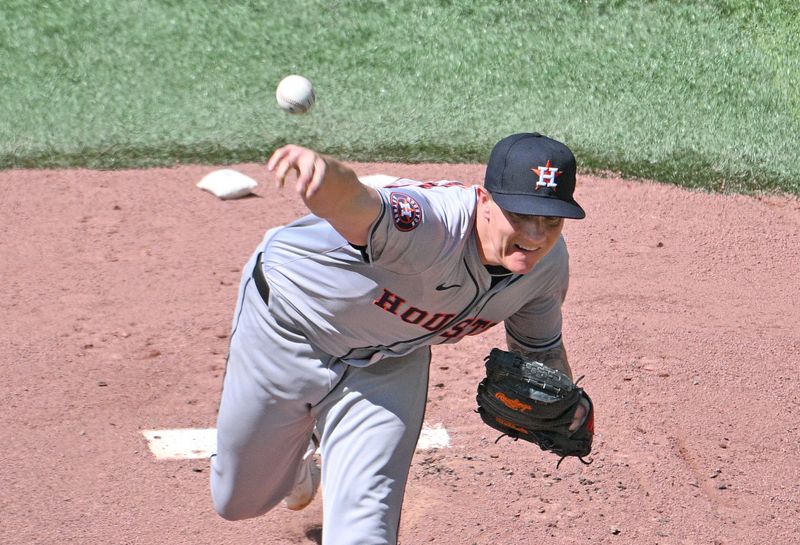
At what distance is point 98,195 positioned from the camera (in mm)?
6875

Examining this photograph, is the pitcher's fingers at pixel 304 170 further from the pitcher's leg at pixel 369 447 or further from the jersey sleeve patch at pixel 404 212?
the pitcher's leg at pixel 369 447

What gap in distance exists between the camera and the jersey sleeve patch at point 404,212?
2938 mm

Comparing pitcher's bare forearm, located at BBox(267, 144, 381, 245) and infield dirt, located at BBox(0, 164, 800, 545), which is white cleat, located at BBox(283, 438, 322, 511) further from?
pitcher's bare forearm, located at BBox(267, 144, 381, 245)

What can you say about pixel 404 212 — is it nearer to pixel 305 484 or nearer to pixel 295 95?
pixel 295 95

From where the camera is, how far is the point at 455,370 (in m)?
5.45

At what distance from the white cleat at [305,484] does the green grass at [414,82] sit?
3671 mm

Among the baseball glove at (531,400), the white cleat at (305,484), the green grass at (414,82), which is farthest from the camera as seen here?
the green grass at (414,82)

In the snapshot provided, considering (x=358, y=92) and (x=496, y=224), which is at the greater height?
(x=496, y=224)

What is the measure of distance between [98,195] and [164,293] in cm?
130

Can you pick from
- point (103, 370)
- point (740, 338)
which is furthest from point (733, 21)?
point (103, 370)

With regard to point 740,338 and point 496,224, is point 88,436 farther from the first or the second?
point 740,338

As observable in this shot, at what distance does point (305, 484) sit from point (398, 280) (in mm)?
1333

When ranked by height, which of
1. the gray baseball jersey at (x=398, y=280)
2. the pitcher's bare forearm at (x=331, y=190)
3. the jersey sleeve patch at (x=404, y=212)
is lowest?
the gray baseball jersey at (x=398, y=280)

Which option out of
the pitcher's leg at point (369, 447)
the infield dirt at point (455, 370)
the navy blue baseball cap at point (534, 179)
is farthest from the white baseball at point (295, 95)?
the infield dirt at point (455, 370)
